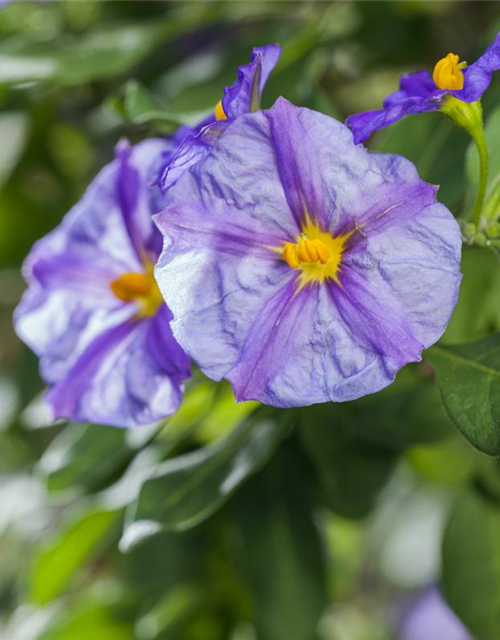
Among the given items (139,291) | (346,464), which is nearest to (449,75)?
(139,291)

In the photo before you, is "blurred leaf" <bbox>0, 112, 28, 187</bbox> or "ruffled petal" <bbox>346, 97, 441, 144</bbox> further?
"blurred leaf" <bbox>0, 112, 28, 187</bbox>

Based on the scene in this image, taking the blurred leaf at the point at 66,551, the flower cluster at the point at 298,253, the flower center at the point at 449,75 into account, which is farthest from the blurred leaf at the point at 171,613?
the flower center at the point at 449,75

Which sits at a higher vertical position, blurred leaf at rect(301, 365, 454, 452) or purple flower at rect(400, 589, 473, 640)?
blurred leaf at rect(301, 365, 454, 452)

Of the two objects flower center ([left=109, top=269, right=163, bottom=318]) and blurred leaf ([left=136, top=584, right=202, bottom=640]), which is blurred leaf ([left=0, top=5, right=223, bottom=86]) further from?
blurred leaf ([left=136, top=584, right=202, bottom=640])

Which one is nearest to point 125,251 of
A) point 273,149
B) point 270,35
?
point 273,149

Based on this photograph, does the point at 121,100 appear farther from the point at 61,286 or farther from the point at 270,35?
the point at 270,35

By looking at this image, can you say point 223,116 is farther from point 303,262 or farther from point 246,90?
point 303,262

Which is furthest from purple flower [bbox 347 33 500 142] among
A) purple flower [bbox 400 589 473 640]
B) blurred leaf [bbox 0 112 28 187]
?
purple flower [bbox 400 589 473 640]
